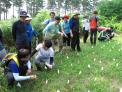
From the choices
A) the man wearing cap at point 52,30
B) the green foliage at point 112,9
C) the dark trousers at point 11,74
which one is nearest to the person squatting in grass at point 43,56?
the dark trousers at point 11,74

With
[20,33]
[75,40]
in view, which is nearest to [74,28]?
[75,40]

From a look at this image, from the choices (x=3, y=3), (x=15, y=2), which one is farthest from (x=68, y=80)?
(x=15, y=2)

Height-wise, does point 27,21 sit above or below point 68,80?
above

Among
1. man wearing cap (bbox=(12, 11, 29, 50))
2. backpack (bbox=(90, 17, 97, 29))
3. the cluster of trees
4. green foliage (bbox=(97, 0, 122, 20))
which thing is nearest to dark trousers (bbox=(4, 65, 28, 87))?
man wearing cap (bbox=(12, 11, 29, 50))

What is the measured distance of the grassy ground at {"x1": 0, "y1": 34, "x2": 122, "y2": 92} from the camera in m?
8.12

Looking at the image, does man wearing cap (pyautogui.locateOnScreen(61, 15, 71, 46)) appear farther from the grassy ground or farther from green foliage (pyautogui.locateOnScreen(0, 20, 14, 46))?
green foliage (pyautogui.locateOnScreen(0, 20, 14, 46))

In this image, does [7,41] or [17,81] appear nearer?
[17,81]

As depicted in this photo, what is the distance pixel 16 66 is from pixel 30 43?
8.18ft

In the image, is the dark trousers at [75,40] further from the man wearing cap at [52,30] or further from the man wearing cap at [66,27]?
the man wearing cap at [52,30]

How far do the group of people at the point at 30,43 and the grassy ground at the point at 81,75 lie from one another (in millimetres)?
325

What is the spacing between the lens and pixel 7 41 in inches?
485

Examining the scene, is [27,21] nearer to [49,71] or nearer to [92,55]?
[49,71]

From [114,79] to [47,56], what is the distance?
203cm

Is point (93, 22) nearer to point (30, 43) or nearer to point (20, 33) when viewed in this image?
point (30, 43)
